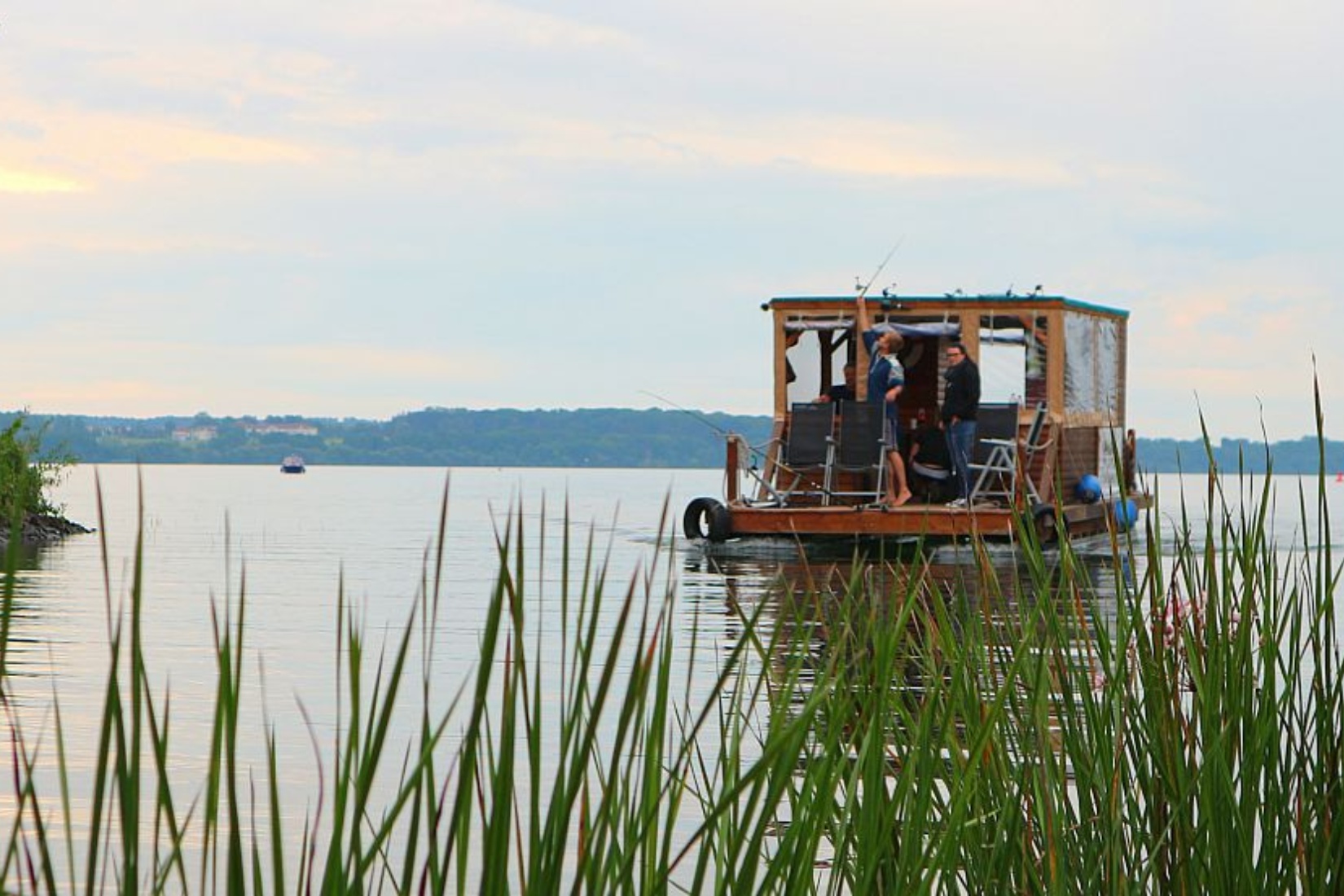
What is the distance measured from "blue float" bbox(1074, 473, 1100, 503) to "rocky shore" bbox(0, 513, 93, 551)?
37.1 feet

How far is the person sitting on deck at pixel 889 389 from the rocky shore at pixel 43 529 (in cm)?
918

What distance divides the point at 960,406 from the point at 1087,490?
12.6 ft

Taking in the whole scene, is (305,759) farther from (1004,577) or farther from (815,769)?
(1004,577)

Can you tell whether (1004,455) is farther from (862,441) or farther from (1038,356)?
(1038,356)

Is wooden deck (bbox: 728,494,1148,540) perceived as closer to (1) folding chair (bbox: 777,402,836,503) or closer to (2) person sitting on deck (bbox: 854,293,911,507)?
(2) person sitting on deck (bbox: 854,293,911,507)

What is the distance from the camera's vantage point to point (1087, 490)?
20609 millimetres

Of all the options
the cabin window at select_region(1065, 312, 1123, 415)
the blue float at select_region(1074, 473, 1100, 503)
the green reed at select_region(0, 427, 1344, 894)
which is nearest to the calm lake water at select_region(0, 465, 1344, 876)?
the green reed at select_region(0, 427, 1344, 894)

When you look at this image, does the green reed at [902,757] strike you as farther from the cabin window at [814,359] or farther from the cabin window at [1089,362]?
the cabin window at [1089,362]

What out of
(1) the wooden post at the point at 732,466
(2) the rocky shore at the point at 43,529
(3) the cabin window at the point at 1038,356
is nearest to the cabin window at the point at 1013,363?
(3) the cabin window at the point at 1038,356

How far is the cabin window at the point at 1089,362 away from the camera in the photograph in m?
20.0

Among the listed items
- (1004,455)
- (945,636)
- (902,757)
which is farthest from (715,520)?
(945,636)

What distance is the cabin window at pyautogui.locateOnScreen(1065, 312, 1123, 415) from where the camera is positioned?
20.0 metres

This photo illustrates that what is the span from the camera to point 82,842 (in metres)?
5.88

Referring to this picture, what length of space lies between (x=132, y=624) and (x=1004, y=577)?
15.4 metres
